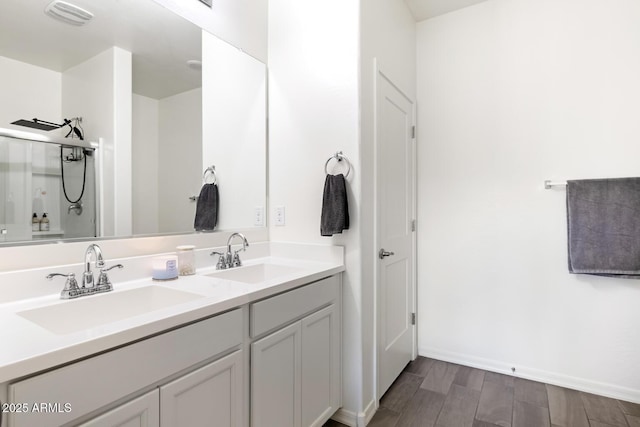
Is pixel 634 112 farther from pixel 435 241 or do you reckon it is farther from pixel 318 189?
pixel 318 189

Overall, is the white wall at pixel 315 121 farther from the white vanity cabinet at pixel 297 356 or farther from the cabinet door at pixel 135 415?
the cabinet door at pixel 135 415

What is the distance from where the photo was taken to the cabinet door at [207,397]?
0.97m

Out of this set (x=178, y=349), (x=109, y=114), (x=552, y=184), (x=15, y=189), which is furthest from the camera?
(x=552, y=184)

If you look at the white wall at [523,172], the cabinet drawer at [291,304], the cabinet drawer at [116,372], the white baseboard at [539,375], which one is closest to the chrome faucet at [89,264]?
the cabinet drawer at [116,372]

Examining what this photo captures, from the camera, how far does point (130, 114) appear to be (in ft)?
4.97

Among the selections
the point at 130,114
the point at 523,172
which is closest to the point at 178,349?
the point at 130,114

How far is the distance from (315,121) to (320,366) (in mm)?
1314

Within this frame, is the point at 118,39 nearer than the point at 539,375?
Yes

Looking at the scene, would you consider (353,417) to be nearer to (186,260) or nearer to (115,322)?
(186,260)

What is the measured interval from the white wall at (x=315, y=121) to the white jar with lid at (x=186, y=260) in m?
0.62

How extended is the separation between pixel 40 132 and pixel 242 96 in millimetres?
1081

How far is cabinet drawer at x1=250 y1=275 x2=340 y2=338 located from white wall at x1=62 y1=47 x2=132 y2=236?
702mm

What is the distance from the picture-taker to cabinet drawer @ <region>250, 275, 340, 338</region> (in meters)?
1.29

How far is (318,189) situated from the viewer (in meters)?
1.94
